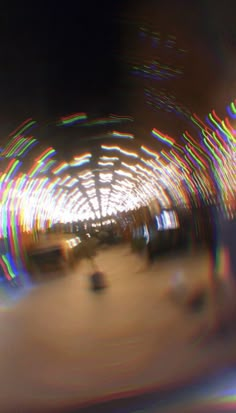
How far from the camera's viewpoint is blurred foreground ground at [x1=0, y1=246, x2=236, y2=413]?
64 centimetres

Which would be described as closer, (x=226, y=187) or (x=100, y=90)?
(x=100, y=90)

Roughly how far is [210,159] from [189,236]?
0.14 metres

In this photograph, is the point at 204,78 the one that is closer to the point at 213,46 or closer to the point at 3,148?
the point at 213,46

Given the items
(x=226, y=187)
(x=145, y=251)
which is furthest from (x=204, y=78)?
(x=145, y=251)

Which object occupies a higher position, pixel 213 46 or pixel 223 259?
pixel 213 46

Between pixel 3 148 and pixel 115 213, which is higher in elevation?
pixel 3 148

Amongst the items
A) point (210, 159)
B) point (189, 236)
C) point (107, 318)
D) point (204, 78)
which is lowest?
point (107, 318)

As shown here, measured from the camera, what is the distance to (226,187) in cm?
70

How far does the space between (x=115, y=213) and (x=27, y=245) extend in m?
0.14

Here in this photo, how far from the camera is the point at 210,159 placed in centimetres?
71

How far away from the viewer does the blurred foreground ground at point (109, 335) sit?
0.64 metres

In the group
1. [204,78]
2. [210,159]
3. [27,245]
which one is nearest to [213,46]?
[204,78]

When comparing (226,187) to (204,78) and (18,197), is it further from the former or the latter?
(18,197)

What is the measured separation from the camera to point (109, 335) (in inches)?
25.9
